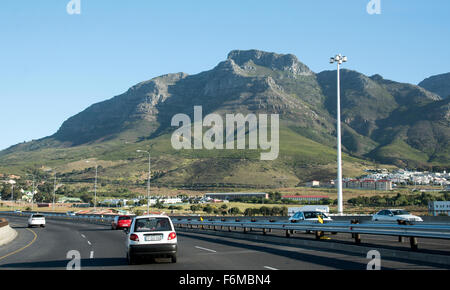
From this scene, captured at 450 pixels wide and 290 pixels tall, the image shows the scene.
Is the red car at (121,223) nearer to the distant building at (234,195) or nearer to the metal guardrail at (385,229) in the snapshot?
the metal guardrail at (385,229)

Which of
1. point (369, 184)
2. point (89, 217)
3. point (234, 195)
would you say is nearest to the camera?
point (89, 217)

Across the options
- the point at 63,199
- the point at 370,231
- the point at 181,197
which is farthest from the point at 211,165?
the point at 370,231

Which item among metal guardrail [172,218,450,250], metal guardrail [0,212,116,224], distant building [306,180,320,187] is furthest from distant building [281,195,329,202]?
metal guardrail [172,218,450,250]

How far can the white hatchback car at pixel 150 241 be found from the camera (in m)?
16.2

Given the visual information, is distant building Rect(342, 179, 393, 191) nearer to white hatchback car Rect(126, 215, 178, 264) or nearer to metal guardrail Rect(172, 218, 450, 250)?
metal guardrail Rect(172, 218, 450, 250)

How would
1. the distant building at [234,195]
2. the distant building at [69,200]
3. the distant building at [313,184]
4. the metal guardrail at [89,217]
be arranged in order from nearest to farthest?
the metal guardrail at [89,217]
the distant building at [234,195]
the distant building at [313,184]
the distant building at [69,200]

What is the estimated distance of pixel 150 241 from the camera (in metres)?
16.4

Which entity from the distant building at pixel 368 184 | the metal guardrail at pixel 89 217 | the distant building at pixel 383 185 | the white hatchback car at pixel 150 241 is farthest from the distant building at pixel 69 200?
the white hatchback car at pixel 150 241

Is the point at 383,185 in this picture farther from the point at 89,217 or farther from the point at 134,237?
the point at 134,237

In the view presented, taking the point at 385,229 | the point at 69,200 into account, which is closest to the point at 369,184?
the point at 69,200

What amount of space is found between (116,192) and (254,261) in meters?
146
